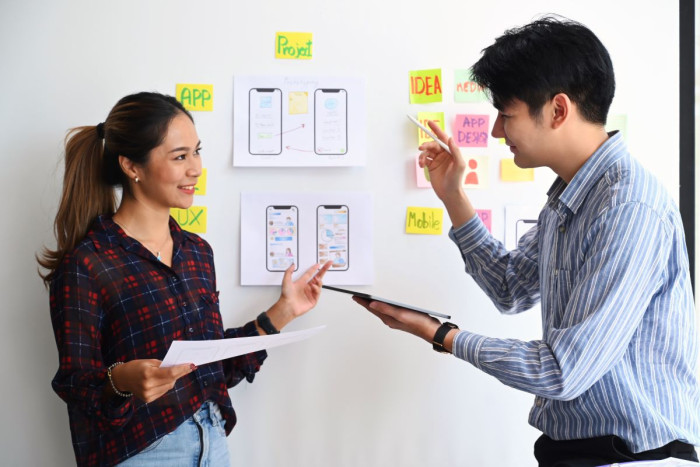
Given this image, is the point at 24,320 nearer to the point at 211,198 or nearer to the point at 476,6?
the point at 211,198

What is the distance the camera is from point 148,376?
3.27 feet

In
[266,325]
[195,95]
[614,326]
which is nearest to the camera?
[614,326]

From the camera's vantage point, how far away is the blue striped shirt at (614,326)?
911 mm

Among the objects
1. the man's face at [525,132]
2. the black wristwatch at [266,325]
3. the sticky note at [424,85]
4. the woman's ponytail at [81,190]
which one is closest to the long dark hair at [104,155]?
the woman's ponytail at [81,190]

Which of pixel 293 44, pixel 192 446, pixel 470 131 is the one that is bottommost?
pixel 192 446

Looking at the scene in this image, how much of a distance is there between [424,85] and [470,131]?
0.17 m

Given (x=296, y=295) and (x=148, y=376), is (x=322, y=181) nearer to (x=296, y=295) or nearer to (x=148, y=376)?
(x=296, y=295)

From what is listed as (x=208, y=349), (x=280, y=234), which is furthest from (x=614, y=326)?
(x=280, y=234)

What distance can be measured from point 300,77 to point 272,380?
2.63ft

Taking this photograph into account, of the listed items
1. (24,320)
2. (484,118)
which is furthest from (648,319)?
(24,320)

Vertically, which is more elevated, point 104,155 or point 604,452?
point 104,155

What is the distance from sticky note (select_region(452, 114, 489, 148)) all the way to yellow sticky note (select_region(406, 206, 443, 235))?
20 centimetres

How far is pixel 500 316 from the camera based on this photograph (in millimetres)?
1564

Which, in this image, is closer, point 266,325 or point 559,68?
point 559,68
